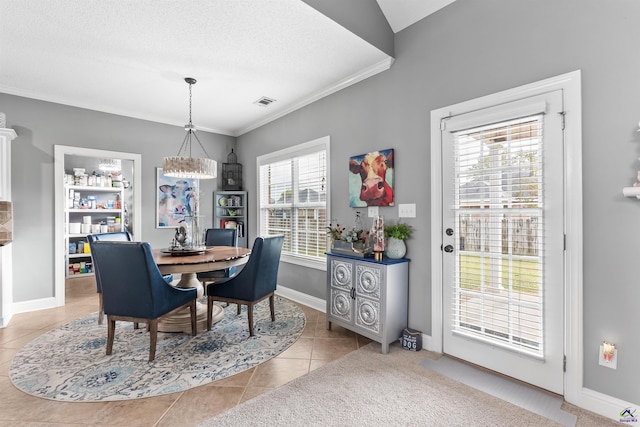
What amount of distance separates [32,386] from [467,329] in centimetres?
311

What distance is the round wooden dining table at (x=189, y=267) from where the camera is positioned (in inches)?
100

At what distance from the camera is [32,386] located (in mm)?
2025

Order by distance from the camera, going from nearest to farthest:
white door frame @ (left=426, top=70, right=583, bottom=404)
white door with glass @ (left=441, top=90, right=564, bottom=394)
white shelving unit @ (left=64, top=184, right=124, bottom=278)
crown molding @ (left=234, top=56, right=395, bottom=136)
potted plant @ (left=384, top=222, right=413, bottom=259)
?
1. white door frame @ (left=426, top=70, right=583, bottom=404)
2. white door with glass @ (left=441, top=90, right=564, bottom=394)
3. potted plant @ (left=384, top=222, right=413, bottom=259)
4. crown molding @ (left=234, top=56, right=395, bottom=136)
5. white shelving unit @ (left=64, top=184, right=124, bottom=278)

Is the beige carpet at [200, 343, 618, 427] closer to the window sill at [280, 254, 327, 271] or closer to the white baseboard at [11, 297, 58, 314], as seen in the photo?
the window sill at [280, 254, 327, 271]

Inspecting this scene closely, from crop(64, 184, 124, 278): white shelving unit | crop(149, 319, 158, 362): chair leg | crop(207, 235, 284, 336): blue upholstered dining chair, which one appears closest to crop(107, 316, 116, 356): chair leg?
crop(149, 319, 158, 362): chair leg

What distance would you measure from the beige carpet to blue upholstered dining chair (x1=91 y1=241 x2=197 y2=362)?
1.01 metres

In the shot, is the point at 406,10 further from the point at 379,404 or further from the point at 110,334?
the point at 110,334

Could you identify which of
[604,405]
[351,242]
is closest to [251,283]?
[351,242]

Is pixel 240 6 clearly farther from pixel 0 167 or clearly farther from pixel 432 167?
pixel 0 167

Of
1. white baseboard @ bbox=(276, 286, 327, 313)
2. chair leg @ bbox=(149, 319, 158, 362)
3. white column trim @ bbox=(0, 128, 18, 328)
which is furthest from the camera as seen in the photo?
white baseboard @ bbox=(276, 286, 327, 313)

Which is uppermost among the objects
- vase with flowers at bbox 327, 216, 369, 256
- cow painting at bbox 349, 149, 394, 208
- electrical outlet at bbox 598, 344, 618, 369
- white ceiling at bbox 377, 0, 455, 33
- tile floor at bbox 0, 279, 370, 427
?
white ceiling at bbox 377, 0, 455, 33

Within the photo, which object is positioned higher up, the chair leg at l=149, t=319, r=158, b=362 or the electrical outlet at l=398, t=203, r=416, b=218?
the electrical outlet at l=398, t=203, r=416, b=218

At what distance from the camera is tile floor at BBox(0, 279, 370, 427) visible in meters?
1.71

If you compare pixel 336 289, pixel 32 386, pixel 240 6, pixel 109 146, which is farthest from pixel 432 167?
pixel 109 146
